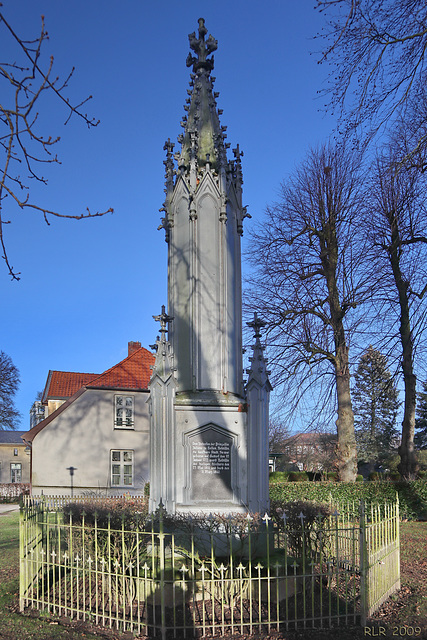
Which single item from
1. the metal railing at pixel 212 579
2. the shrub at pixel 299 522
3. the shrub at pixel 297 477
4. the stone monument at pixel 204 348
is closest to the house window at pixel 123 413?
the shrub at pixel 297 477

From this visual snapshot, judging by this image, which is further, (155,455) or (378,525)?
(155,455)

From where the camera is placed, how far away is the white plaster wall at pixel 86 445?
1080 inches

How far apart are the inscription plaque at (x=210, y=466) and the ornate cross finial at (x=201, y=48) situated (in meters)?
6.92

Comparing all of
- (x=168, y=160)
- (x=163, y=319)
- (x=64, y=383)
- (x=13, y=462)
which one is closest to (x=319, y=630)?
(x=163, y=319)

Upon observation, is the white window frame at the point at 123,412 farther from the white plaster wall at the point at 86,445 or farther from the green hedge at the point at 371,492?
the green hedge at the point at 371,492

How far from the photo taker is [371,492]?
20.7 m


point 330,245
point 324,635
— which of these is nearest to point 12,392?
point 330,245

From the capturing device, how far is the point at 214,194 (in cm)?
1066

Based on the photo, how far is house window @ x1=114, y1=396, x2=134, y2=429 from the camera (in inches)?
1149

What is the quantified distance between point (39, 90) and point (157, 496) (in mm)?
6973

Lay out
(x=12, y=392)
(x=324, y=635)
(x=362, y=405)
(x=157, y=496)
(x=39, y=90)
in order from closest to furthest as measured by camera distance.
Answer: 1. (x=39, y=90)
2. (x=324, y=635)
3. (x=157, y=496)
4. (x=362, y=405)
5. (x=12, y=392)

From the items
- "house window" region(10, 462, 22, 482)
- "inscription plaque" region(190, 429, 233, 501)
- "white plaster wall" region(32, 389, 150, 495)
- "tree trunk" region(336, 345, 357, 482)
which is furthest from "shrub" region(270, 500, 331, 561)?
"house window" region(10, 462, 22, 482)

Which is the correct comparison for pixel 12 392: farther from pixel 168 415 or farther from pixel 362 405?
pixel 168 415

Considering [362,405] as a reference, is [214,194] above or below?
above
